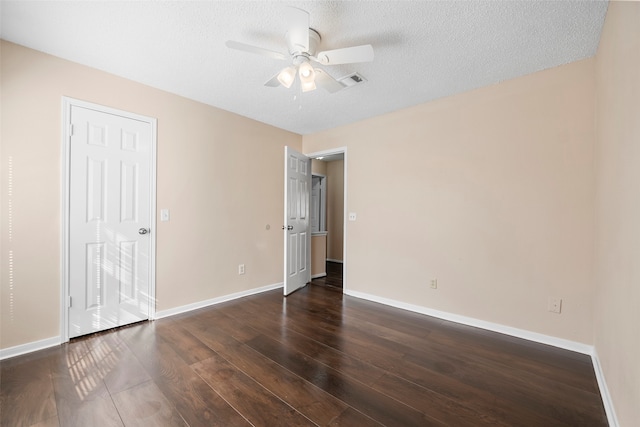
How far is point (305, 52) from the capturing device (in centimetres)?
192

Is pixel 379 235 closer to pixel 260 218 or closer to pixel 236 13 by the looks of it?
pixel 260 218

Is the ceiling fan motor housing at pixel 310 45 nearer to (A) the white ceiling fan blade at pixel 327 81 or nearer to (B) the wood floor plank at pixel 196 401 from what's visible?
(A) the white ceiling fan blade at pixel 327 81

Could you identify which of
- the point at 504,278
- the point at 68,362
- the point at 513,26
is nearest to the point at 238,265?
the point at 68,362

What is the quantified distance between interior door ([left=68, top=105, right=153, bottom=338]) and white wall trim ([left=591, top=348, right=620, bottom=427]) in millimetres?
3703

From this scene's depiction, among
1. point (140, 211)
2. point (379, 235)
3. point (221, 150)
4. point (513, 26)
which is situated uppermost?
point (513, 26)

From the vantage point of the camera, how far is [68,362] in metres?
2.01

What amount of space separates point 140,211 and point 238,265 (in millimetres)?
1366

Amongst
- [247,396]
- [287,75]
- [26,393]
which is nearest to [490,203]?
[287,75]

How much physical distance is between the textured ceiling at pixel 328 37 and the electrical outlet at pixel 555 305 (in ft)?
6.81

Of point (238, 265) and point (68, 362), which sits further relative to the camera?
point (238, 265)

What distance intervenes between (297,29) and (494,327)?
315cm

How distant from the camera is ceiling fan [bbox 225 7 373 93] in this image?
5.51ft

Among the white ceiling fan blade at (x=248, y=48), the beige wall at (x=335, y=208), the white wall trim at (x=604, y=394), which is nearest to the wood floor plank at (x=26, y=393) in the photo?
the white ceiling fan blade at (x=248, y=48)

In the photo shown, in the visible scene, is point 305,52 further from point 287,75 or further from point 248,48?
point 248,48
